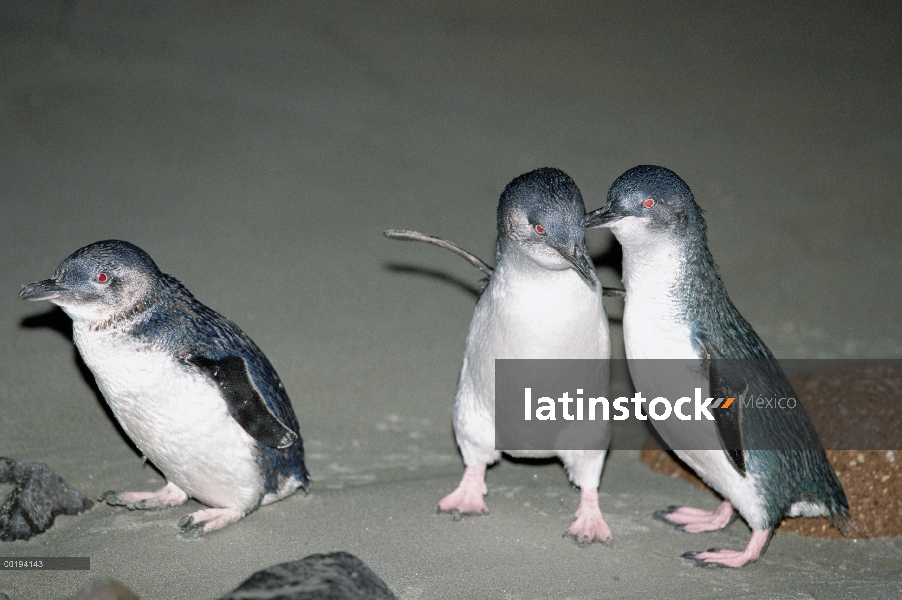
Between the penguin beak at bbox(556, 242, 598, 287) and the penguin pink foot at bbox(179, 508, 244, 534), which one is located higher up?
the penguin beak at bbox(556, 242, 598, 287)

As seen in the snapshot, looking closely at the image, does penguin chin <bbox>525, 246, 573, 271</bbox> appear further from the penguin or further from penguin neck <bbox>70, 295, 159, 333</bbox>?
penguin neck <bbox>70, 295, 159, 333</bbox>

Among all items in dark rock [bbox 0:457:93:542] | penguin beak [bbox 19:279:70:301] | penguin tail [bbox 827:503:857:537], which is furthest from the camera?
penguin tail [bbox 827:503:857:537]

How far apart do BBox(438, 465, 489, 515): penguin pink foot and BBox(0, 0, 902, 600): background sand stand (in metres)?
0.07

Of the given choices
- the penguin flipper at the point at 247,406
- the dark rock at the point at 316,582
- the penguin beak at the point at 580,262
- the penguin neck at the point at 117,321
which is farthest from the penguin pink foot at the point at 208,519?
the penguin beak at the point at 580,262

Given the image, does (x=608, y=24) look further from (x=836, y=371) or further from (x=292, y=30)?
(x=836, y=371)

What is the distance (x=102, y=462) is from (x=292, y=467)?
1.06m

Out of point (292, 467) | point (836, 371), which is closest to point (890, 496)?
point (836, 371)

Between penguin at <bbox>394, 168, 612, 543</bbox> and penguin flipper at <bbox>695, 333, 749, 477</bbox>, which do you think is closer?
penguin at <bbox>394, 168, 612, 543</bbox>

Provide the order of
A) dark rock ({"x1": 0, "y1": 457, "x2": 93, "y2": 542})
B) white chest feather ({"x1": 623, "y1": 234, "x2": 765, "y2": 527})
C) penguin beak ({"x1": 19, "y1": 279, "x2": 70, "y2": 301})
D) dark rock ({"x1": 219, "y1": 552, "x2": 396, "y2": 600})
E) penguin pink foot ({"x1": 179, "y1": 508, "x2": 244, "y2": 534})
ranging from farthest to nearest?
white chest feather ({"x1": 623, "y1": 234, "x2": 765, "y2": 527}) → penguin pink foot ({"x1": 179, "y1": 508, "x2": 244, "y2": 534}) → dark rock ({"x1": 0, "y1": 457, "x2": 93, "y2": 542}) → penguin beak ({"x1": 19, "y1": 279, "x2": 70, "y2": 301}) → dark rock ({"x1": 219, "y1": 552, "x2": 396, "y2": 600})

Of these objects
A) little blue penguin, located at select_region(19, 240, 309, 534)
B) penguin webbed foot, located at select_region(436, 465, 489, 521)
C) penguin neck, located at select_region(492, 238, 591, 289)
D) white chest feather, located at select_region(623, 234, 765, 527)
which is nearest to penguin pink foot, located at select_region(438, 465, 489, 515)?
penguin webbed foot, located at select_region(436, 465, 489, 521)

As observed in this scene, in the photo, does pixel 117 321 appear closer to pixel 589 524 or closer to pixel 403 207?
pixel 589 524

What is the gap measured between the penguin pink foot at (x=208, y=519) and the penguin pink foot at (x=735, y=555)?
197cm

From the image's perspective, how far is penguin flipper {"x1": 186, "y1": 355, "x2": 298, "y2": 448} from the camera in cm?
358

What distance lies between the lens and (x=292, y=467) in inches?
154
